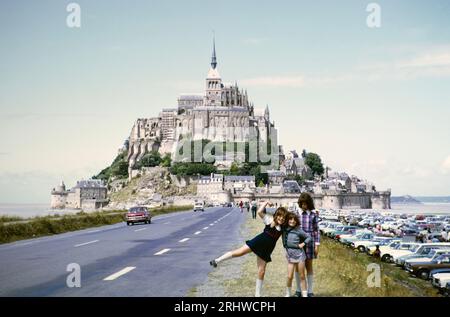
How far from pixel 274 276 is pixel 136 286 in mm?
3972

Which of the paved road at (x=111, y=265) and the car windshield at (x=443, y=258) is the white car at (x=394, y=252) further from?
the paved road at (x=111, y=265)

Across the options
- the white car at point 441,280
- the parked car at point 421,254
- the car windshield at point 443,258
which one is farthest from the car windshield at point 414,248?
the white car at point 441,280

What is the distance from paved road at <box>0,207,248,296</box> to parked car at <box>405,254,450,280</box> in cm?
843

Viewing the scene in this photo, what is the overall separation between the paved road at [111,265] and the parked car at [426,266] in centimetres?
843

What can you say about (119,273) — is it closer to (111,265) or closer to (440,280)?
(111,265)

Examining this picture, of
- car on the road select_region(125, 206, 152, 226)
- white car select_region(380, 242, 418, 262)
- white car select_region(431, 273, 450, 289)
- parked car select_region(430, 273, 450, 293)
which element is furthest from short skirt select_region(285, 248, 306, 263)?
car on the road select_region(125, 206, 152, 226)

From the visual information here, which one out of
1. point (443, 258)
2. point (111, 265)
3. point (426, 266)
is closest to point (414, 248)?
point (443, 258)

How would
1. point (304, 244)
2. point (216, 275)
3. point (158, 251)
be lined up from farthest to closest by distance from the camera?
point (158, 251) → point (216, 275) → point (304, 244)

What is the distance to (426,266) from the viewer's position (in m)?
29.4

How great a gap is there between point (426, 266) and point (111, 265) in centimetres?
1658
